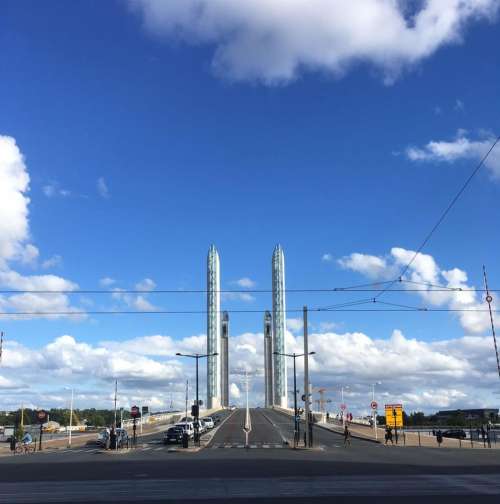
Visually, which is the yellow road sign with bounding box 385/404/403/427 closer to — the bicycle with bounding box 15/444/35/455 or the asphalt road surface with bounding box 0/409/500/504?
the asphalt road surface with bounding box 0/409/500/504

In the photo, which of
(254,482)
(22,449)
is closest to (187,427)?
(22,449)

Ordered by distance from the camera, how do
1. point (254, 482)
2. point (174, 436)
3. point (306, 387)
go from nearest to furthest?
1. point (254, 482)
2. point (306, 387)
3. point (174, 436)

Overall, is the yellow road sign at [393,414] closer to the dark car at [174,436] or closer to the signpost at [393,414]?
the signpost at [393,414]

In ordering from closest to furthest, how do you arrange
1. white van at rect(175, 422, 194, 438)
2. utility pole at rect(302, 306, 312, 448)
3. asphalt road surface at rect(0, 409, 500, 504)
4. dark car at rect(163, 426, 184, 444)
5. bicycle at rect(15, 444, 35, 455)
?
asphalt road surface at rect(0, 409, 500, 504) < utility pole at rect(302, 306, 312, 448) < bicycle at rect(15, 444, 35, 455) < dark car at rect(163, 426, 184, 444) < white van at rect(175, 422, 194, 438)

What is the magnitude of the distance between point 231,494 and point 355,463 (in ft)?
52.5

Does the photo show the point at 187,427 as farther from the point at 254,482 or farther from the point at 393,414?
the point at 254,482

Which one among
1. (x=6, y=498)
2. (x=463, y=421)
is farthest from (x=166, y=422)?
(x=6, y=498)

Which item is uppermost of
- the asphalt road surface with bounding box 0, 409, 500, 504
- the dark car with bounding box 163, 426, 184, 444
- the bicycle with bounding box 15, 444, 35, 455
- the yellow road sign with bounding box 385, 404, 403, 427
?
the yellow road sign with bounding box 385, 404, 403, 427

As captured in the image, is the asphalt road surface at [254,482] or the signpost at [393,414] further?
the signpost at [393,414]

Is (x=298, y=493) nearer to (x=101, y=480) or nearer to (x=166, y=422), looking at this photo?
(x=101, y=480)

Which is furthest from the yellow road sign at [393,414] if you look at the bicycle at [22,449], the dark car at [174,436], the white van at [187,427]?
the bicycle at [22,449]

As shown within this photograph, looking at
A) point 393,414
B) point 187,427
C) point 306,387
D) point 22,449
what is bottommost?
point 22,449

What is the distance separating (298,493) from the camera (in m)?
20.8

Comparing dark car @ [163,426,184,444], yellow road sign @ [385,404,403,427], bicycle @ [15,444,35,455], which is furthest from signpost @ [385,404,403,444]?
bicycle @ [15,444,35,455]
